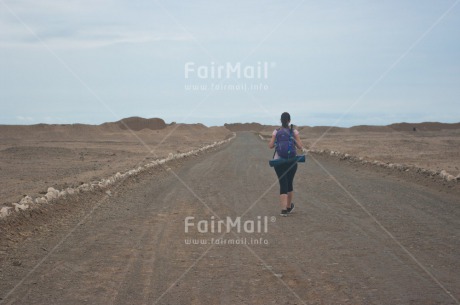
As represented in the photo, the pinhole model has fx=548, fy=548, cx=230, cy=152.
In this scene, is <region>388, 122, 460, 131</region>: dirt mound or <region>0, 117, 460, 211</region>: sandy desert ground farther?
<region>388, 122, 460, 131</region>: dirt mound

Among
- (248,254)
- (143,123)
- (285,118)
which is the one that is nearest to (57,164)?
(285,118)

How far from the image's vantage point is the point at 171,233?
9664 mm

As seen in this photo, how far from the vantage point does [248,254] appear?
7965mm

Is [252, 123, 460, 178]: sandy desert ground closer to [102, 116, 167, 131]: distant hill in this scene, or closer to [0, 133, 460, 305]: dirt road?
[0, 133, 460, 305]: dirt road

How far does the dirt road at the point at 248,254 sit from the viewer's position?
6.07 metres

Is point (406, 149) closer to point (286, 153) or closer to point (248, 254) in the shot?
point (286, 153)

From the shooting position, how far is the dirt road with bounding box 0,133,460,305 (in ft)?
19.9

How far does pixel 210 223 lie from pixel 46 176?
44.5 feet

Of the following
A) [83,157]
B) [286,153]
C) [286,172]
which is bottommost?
[83,157]

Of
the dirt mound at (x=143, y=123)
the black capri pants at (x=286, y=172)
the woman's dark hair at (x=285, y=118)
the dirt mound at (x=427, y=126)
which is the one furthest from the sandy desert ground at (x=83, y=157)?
the dirt mound at (x=427, y=126)

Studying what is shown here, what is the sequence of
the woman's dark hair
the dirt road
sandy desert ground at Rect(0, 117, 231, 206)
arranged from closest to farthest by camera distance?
the dirt road, the woman's dark hair, sandy desert ground at Rect(0, 117, 231, 206)

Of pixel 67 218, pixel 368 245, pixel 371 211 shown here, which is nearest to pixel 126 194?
pixel 67 218

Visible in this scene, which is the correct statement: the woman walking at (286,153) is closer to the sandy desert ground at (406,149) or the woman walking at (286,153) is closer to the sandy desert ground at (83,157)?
the sandy desert ground at (83,157)

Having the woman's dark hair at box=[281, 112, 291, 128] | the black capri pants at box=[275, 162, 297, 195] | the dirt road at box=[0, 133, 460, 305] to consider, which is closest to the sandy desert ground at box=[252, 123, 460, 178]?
the dirt road at box=[0, 133, 460, 305]
